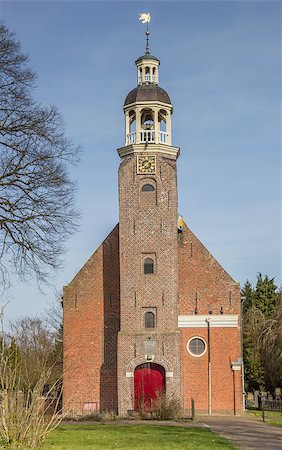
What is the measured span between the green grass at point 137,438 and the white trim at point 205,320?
10.9 meters

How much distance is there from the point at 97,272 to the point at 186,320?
5.30 metres

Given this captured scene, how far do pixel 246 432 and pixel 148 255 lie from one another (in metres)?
12.8

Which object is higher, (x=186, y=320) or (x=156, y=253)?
(x=156, y=253)

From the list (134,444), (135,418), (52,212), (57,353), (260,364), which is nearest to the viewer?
(134,444)

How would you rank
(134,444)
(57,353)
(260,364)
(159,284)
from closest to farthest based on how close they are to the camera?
(134,444) → (159,284) → (57,353) → (260,364)

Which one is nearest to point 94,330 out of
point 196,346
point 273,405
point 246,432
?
point 196,346

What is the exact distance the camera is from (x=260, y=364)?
159 ft

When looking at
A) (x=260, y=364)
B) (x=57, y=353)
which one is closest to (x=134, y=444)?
(x=57, y=353)

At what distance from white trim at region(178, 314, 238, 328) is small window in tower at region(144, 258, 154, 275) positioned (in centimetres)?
307

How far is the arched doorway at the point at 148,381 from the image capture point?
3403cm

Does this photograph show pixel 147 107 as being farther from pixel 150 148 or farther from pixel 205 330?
pixel 205 330

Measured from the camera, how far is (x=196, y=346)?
36156mm

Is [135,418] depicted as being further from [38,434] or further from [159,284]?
[38,434]

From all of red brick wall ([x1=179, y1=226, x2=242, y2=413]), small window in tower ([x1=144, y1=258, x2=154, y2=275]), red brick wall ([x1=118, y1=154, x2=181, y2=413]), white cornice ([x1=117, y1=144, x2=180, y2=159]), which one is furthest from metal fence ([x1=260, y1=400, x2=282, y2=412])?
white cornice ([x1=117, y1=144, x2=180, y2=159])
